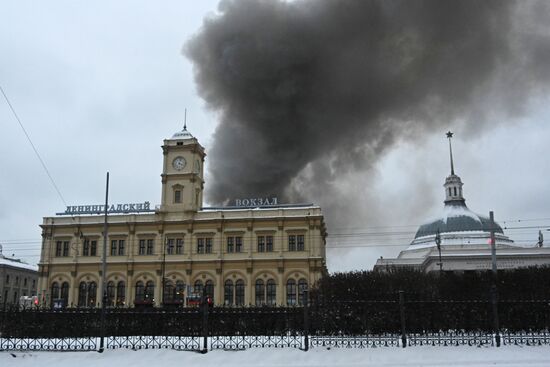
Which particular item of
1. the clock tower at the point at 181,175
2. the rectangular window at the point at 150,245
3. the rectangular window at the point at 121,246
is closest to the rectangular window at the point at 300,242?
the clock tower at the point at 181,175

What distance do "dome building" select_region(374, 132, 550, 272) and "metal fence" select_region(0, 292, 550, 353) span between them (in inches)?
1615

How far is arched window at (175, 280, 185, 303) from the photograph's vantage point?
61.2 meters

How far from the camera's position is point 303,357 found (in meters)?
18.4

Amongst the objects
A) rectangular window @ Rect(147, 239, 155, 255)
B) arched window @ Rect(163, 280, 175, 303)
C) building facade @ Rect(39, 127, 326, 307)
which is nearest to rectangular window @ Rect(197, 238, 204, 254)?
building facade @ Rect(39, 127, 326, 307)

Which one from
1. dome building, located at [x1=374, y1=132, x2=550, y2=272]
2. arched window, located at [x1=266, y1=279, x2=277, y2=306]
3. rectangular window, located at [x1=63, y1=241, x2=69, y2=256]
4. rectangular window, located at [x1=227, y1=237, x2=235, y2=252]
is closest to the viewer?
arched window, located at [x1=266, y1=279, x2=277, y2=306]

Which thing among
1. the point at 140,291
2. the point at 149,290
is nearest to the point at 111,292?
the point at 140,291

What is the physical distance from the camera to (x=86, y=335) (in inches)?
902

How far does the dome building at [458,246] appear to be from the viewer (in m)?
71.5

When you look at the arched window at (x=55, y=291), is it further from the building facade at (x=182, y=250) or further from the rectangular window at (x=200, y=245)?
the rectangular window at (x=200, y=245)

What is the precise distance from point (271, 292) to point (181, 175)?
58.9 ft

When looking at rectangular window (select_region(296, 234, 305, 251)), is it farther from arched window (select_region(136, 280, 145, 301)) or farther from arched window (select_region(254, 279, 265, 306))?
arched window (select_region(136, 280, 145, 301))

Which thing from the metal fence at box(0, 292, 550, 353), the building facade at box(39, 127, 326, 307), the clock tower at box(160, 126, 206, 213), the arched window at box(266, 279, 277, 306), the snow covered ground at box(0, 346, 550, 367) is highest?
the clock tower at box(160, 126, 206, 213)

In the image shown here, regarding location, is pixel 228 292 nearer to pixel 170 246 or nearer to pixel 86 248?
pixel 170 246

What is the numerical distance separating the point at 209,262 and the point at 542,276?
37777mm
